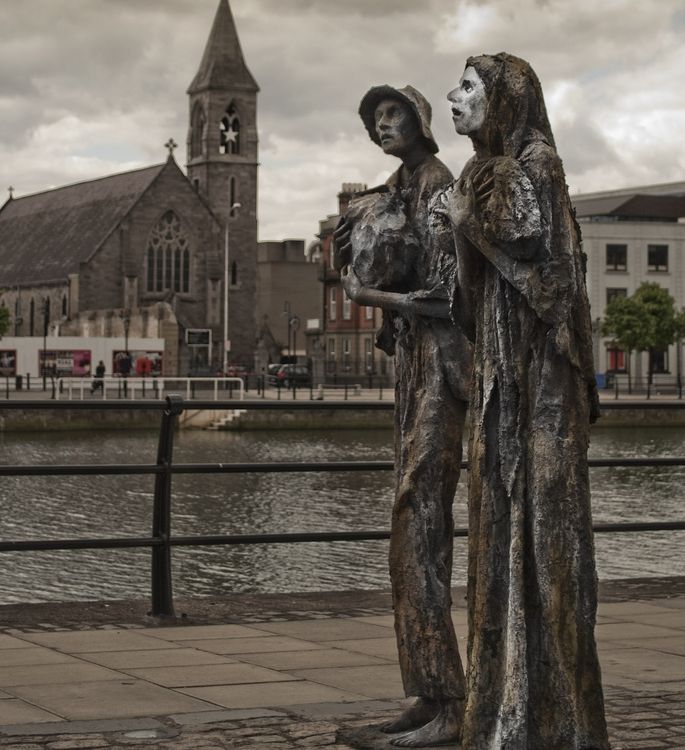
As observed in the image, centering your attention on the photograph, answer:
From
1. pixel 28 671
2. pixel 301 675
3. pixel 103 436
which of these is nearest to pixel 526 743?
pixel 301 675

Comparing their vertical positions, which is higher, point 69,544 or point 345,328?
point 345,328

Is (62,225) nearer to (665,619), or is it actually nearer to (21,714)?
Result: (665,619)

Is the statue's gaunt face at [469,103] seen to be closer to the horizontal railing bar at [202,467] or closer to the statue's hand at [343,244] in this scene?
the statue's hand at [343,244]

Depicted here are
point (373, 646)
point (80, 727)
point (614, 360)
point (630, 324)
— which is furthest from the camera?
point (614, 360)

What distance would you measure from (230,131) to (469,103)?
101611 mm

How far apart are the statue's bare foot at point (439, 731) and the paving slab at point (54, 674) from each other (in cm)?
155

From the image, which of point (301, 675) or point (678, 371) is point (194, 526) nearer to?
point (301, 675)

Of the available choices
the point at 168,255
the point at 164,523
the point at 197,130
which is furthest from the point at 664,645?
the point at 197,130

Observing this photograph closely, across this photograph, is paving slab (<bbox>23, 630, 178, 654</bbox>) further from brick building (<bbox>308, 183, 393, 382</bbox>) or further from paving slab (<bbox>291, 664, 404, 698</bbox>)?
brick building (<bbox>308, 183, 393, 382</bbox>)

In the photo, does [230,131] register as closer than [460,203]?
No

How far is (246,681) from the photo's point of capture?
6090mm

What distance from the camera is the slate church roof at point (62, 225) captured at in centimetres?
9919

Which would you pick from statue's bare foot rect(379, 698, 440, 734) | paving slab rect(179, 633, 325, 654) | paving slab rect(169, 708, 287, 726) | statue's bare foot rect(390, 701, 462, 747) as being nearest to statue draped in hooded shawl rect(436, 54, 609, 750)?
statue's bare foot rect(390, 701, 462, 747)

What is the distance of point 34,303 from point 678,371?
4397cm
